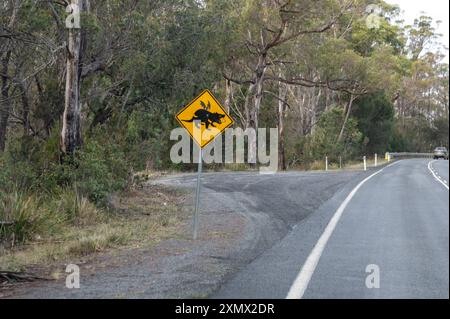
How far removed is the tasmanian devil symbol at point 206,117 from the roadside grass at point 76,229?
223cm

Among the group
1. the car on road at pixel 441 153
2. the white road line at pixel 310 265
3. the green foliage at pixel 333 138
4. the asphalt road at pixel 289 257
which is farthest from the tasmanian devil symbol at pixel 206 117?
the car on road at pixel 441 153

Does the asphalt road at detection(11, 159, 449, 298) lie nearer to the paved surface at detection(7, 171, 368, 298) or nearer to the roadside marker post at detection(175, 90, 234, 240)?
the paved surface at detection(7, 171, 368, 298)

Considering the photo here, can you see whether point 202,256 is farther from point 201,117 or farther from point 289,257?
point 201,117

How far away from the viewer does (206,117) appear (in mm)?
11539

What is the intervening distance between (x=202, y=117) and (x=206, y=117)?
73 millimetres

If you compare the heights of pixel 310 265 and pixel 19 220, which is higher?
pixel 19 220

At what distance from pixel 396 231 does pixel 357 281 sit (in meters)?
4.91

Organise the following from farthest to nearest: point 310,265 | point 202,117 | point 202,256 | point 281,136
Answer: point 281,136
point 202,117
point 202,256
point 310,265

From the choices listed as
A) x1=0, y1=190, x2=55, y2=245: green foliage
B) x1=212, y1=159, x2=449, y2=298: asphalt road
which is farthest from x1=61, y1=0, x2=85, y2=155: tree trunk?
x1=212, y1=159, x2=449, y2=298: asphalt road

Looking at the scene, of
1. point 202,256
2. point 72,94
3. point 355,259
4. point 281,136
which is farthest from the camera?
point 281,136

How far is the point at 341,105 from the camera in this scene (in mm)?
57375

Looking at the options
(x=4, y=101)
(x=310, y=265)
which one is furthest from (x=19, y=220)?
(x=4, y=101)

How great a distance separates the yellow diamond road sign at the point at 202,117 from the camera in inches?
452

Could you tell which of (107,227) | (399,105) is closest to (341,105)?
(399,105)
